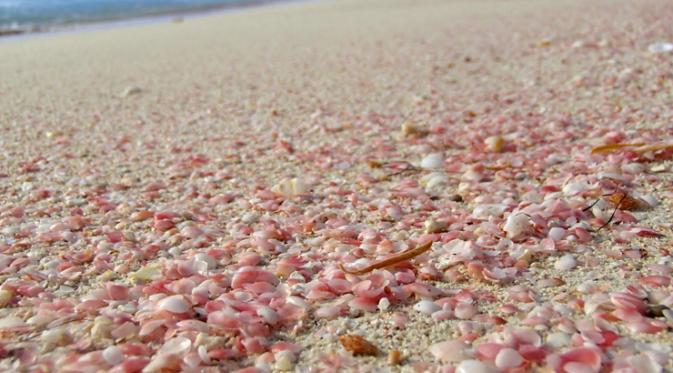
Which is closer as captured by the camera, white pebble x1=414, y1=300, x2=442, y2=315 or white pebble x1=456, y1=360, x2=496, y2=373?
white pebble x1=456, y1=360, x2=496, y2=373

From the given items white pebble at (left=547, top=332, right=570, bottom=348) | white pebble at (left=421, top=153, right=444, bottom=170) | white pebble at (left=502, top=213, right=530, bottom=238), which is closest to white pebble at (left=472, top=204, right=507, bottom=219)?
white pebble at (left=502, top=213, right=530, bottom=238)

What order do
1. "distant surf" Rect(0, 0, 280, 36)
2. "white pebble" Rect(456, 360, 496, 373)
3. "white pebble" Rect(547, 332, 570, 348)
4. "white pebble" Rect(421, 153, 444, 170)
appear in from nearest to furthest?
"white pebble" Rect(456, 360, 496, 373) < "white pebble" Rect(547, 332, 570, 348) < "white pebble" Rect(421, 153, 444, 170) < "distant surf" Rect(0, 0, 280, 36)

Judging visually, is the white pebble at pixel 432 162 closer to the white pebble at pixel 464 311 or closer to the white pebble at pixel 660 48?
the white pebble at pixel 464 311

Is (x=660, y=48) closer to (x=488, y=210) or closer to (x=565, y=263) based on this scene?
(x=488, y=210)

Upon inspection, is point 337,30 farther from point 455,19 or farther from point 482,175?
point 482,175

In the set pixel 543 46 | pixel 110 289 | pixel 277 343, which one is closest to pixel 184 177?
pixel 110 289

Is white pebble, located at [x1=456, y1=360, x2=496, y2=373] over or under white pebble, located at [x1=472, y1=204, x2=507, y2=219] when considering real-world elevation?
over

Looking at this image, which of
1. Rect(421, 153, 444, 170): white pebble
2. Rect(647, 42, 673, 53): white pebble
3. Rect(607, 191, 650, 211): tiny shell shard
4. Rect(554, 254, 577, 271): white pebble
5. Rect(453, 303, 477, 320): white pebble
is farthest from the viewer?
Rect(647, 42, 673, 53): white pebble

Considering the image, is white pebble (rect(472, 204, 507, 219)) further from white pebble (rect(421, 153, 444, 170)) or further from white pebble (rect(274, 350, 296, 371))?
white pebble (rect(274, 350, 296, 371))

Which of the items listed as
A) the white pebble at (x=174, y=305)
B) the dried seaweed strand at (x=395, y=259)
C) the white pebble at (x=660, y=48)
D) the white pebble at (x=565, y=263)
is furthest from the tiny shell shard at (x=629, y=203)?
the white pebble at (x=660, y=48)
